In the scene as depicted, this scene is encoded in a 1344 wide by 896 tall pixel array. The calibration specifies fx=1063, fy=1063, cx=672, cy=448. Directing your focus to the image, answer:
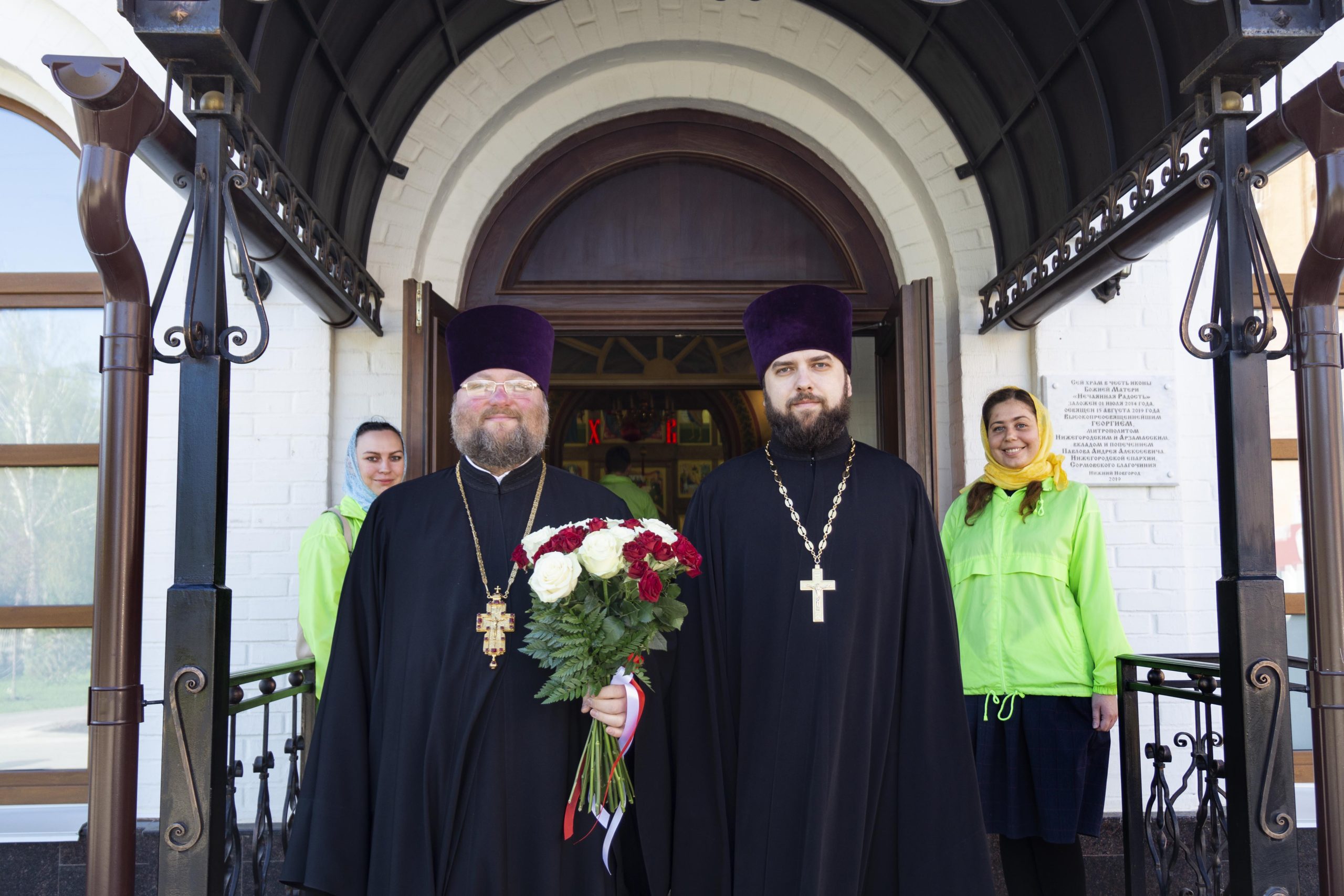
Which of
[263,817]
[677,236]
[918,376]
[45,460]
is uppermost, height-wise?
[677,236]

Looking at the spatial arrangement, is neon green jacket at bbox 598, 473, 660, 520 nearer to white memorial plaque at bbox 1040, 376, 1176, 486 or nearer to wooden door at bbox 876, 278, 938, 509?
wooden door at bbox 876, 278, 938, 509

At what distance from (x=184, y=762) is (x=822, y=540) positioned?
1765mm

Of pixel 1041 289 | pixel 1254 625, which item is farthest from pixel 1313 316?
pixel 1041 289

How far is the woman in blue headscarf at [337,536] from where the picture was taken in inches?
154

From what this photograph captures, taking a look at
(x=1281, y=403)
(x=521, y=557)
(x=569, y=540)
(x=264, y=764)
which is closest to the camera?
(x=569, y=540)

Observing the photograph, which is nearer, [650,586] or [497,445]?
[650,586]

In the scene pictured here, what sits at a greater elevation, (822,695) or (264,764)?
(822,695)

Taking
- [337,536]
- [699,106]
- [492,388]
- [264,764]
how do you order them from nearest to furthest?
[492,388], [264,764], [337,536], [699,106]

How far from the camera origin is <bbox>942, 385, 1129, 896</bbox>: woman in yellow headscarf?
3592 millimetres

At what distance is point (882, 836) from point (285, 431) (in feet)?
10.9

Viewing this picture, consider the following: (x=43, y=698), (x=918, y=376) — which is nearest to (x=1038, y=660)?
(x=918, y=376)

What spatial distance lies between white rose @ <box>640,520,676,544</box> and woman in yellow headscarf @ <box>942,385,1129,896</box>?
1.56m

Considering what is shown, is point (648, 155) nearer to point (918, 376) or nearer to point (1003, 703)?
point (918, 376)

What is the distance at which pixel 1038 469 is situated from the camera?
3857mm
